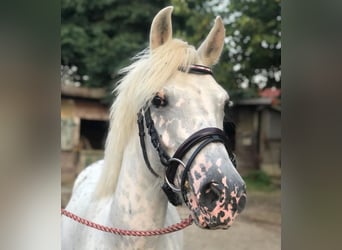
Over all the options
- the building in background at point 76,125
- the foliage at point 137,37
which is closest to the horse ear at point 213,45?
the foliage at point 137,37

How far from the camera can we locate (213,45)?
159 cm

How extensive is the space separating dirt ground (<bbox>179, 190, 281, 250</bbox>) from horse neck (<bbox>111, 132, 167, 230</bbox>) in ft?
9.76

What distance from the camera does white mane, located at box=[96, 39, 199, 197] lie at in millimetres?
1428

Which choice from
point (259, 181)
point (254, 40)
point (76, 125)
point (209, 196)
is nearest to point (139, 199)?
point (209, 196)

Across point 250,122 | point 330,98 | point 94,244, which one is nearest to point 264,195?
point 250,122

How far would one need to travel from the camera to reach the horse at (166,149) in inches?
48.1

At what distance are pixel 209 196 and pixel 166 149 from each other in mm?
233

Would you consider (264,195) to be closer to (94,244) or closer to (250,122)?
(250,122)

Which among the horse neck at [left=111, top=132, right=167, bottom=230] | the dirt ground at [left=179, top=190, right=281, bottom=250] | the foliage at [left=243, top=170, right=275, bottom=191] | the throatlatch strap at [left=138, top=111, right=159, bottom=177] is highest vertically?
the throatlatch strap at [left=138, top=111, right=159, bottom=177]

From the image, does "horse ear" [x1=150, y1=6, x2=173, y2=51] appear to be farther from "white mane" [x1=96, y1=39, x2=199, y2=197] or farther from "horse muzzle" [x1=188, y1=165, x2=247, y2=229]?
"horse muzzle" [x1=188, y1=165, x2=247, y2=229]

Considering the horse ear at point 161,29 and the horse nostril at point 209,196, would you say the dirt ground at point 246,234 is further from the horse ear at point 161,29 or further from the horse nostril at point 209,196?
the horse nostril at point 209,196

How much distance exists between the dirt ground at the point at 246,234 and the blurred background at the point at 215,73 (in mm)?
14

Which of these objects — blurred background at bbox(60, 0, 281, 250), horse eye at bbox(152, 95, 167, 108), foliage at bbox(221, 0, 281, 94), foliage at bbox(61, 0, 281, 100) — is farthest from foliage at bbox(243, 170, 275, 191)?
horse eye at bbox(152, 95, 167, 108)

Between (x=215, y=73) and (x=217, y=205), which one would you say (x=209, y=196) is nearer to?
(x=217, y=205)
